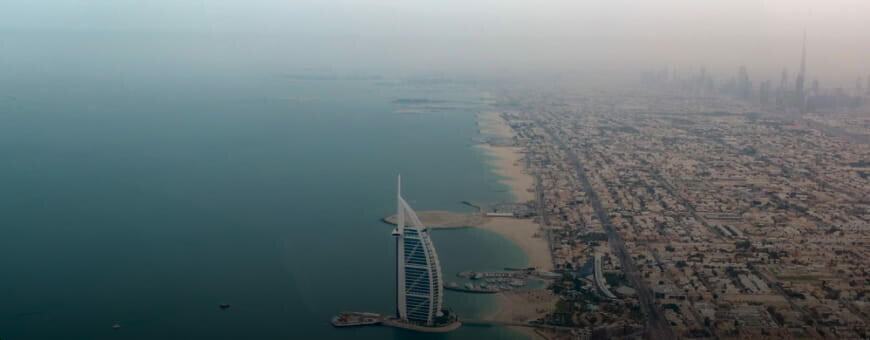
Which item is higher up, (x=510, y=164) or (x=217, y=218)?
(x=510, y=164)

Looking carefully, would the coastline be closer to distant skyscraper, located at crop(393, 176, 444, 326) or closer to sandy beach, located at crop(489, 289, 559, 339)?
sandy beach, located at crop(489, 289, 559, 339)

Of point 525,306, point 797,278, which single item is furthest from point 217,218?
point 797,278

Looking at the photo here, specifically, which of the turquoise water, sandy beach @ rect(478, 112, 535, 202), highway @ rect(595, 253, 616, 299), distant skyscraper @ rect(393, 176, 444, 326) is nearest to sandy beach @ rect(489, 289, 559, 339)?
the turquoise water

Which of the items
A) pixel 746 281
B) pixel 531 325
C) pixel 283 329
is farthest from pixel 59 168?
pixel 746 281

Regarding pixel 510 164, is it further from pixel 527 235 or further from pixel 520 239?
pixel 520 239

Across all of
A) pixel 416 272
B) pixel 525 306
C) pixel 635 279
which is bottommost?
pixel 525 306
